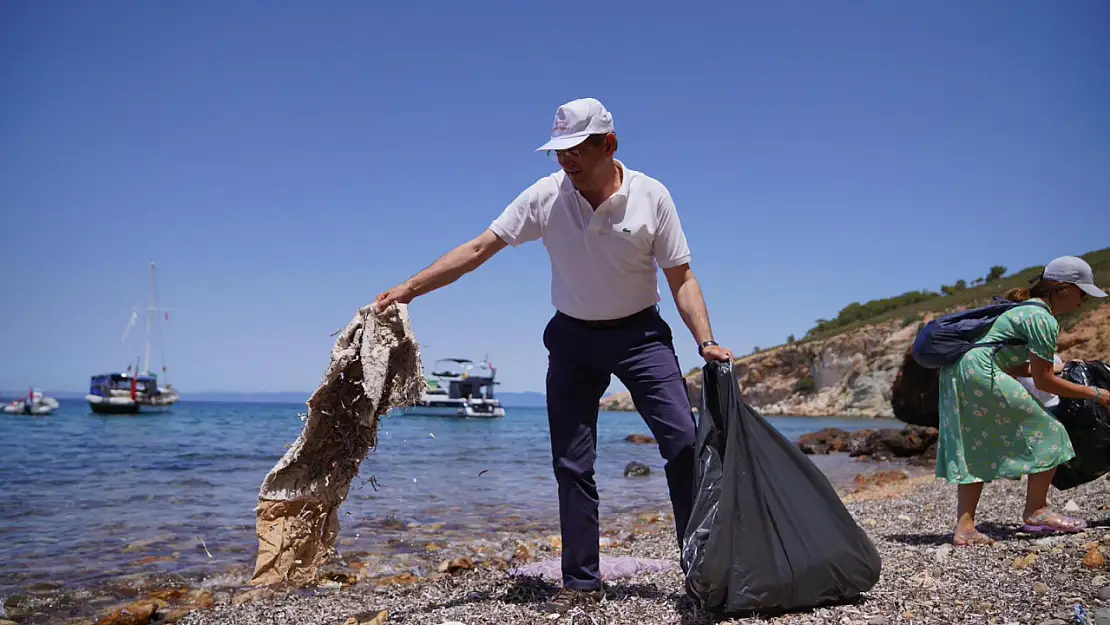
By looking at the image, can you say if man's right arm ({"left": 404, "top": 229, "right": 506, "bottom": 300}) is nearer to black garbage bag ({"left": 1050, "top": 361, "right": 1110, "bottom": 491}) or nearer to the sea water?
the sea water

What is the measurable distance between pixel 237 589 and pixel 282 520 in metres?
1.03

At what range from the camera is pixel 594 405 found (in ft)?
10.6

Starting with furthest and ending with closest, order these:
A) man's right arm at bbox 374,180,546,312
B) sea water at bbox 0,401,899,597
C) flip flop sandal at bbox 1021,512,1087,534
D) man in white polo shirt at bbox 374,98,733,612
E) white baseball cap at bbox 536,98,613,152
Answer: sea water at bbox 0,401,899,597 < flip flop sandal at bbox 1021,512,1087,534 < man's right arm at bbox 374,180,546,312 < man in white polo shirt at bbox 374,98,733,612 < white baseball cap at bbox 536,98,613,152

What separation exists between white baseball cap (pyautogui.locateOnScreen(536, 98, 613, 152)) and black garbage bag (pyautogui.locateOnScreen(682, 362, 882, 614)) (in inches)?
38.6

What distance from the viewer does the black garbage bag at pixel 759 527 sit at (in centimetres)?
258

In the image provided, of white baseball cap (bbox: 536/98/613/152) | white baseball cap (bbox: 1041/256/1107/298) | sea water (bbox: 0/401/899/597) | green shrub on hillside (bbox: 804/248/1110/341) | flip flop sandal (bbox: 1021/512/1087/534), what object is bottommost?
sea water (bbox: 0/401/899/597)

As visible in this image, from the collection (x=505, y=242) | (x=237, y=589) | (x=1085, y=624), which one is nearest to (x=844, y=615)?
(x=1085, y=624)

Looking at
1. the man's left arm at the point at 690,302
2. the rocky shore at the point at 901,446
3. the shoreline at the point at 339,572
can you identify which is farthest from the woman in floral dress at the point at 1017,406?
the rocky shore at the point at 901,446

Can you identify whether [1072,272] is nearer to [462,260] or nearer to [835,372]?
[462,260]

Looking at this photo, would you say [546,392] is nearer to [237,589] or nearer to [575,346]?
[575,346]

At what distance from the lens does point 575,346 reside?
10.1 feet

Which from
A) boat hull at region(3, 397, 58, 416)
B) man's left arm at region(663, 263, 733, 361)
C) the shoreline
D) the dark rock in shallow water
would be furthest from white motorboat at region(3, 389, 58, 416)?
man's left arm at region(663, 263, 733, 361)

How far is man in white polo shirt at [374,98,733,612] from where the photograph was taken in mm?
2855

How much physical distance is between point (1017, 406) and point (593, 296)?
2.61 m
